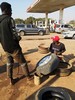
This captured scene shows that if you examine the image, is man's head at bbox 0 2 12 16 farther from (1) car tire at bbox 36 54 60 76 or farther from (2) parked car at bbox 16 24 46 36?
(2) parked car at bbox 16 24 46 36

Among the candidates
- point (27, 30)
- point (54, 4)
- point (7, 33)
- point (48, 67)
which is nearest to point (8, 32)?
point (7, 33)

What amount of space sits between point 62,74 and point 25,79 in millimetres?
1122

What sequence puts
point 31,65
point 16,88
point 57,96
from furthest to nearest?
point 31,65
point 16,88
point 57,96

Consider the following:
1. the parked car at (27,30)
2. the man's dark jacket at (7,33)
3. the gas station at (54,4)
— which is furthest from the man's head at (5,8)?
the gas station at (54,4)

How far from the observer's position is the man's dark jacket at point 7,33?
16.0ft

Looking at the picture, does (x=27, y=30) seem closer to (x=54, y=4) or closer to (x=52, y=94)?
(x=54, y=4)

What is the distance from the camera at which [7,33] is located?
4.93 m

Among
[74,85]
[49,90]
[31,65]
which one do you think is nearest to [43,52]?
[31,65]

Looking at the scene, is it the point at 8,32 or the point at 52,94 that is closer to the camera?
the point at 52,94

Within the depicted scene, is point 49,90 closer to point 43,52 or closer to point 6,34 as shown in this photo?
point 6,34

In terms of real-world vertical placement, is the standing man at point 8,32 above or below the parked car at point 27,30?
above

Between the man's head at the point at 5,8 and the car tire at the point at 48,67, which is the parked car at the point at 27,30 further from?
the man's head at the point at 5,8

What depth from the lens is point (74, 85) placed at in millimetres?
5402

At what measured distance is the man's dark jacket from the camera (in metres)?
4.89
